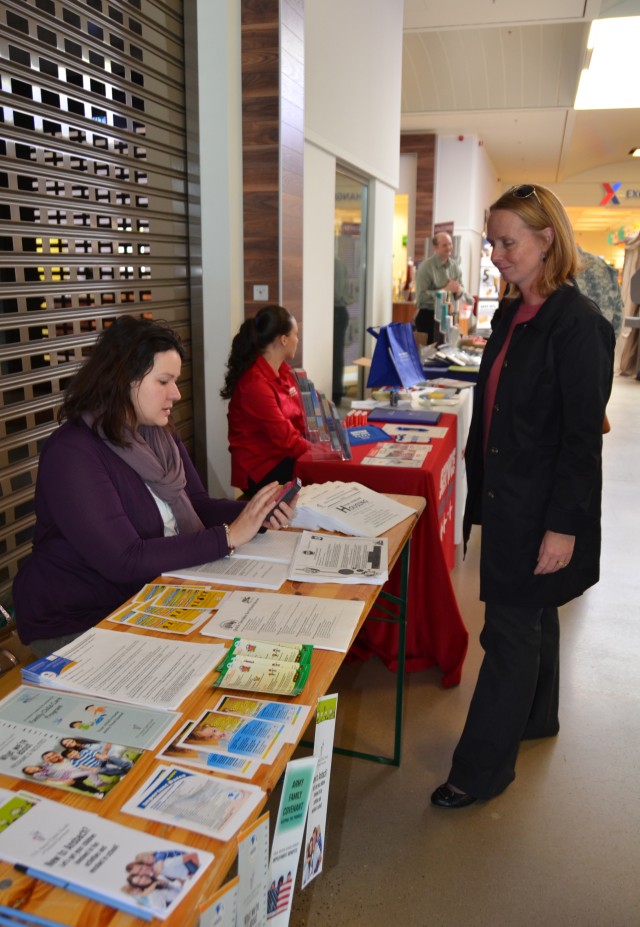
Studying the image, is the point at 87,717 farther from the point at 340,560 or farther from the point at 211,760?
the point at 340,560

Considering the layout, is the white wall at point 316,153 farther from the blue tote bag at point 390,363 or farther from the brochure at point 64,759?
the brochure at point 64,759

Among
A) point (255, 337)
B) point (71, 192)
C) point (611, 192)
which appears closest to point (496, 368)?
point (255, 337)

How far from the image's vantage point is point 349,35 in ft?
17.6

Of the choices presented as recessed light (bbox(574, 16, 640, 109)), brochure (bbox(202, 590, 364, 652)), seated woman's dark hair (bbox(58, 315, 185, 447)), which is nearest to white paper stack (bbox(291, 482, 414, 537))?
brochure (bbox(202, 590, 364, 652))

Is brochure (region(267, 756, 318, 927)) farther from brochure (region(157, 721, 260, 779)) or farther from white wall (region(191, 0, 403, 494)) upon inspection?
white wall (region(191, 0, 403, 494))

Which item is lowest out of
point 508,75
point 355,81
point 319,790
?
point 319,790

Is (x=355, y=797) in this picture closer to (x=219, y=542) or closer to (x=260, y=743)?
(x=219, y=542)

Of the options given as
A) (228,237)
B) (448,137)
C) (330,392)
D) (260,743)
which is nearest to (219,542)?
(260,743)

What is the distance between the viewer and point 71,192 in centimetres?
273

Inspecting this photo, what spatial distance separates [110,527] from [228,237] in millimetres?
2562

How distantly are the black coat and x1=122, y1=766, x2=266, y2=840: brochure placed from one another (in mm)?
1050

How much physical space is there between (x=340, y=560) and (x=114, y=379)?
2.13 ft

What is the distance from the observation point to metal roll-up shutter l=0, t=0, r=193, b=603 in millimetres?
2400

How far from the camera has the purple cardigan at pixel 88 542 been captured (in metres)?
1.58
